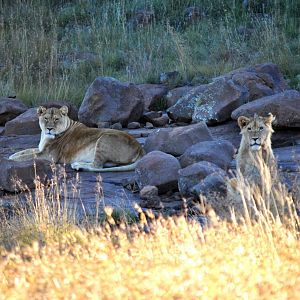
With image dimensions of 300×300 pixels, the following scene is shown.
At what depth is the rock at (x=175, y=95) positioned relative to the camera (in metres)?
15.1

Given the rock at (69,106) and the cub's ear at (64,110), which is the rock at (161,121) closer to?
the rock at (69,106)

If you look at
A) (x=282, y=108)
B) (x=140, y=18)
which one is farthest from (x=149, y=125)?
(x=140, y=18)

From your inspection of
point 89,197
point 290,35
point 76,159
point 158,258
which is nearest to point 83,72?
point 290,35

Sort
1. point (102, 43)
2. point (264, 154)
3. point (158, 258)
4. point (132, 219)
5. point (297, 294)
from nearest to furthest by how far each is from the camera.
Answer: point (297, 294), point (158, 258), point (132, 219), point (264, 154), point (102, 43)

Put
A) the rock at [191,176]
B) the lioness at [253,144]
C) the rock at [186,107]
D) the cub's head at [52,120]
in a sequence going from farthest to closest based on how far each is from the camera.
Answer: the rock at [186,107] → the cub's head at [52,120] → the rock at [191,176] → the lioness at [253,144]

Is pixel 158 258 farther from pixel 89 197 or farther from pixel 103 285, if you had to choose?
pixel 89 197

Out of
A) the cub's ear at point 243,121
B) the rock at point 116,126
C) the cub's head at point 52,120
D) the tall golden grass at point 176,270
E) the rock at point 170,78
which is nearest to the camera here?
the tall golden grass at point 176,270

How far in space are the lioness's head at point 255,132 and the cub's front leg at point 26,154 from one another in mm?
3644

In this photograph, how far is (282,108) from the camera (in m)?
11.7

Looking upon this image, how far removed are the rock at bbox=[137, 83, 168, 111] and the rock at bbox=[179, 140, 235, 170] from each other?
193 inches

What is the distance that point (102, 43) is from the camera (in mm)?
19688

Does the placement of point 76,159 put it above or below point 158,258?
below

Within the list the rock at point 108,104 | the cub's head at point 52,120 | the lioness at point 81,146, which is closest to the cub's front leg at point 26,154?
the lioness at point 81,146

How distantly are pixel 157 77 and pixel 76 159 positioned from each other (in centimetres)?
539
